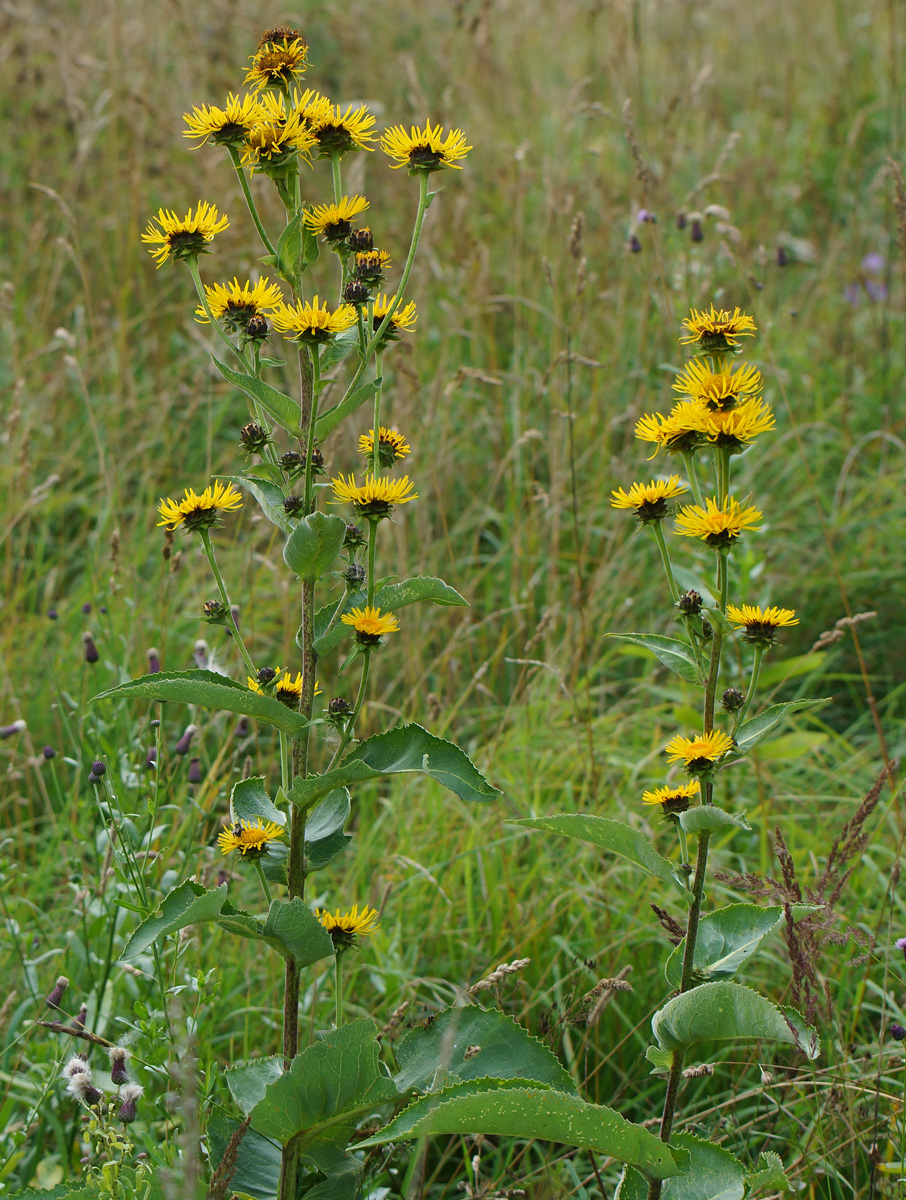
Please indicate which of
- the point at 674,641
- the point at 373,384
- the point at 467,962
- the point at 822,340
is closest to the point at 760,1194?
the point at 467,962

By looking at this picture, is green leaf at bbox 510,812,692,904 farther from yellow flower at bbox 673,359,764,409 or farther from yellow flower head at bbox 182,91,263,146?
yellow flower head at bbox 182,91,263,146

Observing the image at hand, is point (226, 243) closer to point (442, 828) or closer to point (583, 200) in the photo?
point (583, 200)

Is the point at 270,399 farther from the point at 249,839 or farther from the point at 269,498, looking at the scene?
the point at 249,839

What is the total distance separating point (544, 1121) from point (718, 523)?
65 centimetres

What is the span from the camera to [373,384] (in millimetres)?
1246

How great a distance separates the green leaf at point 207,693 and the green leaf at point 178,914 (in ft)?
0.65

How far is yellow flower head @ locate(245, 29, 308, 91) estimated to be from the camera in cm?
126

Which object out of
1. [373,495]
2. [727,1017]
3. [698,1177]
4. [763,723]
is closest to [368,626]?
[373,495]

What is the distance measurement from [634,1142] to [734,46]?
6.35 metres

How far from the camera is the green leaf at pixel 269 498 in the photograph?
1333 millimetres

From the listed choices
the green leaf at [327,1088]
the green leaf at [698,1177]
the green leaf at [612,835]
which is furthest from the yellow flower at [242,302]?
the green leaf at [698,1177]

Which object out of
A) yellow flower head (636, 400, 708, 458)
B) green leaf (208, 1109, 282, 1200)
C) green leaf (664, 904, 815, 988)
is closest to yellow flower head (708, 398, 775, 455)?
yellow flower head (636, 400, 708, 458)

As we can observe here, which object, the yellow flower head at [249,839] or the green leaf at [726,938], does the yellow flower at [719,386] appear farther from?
the yellow flower head at [249,839]

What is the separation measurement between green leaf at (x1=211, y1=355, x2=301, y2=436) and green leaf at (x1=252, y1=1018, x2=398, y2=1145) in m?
0.71
